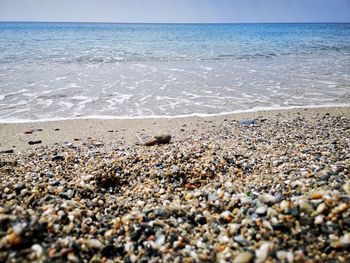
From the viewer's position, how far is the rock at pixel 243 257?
6.82 ft

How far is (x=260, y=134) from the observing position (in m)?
6.50

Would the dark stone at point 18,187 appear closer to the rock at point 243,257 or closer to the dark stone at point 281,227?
the rock at point 243,257

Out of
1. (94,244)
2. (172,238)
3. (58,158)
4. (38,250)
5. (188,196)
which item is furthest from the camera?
(58,158)

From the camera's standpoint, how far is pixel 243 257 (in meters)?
2.11

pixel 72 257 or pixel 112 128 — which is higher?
pixel 72 257

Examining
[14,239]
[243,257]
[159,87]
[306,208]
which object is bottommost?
[243,257]

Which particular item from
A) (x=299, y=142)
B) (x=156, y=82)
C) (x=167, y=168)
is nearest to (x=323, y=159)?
(x=299, y=142)

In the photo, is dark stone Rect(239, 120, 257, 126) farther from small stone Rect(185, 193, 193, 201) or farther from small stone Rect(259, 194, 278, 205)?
small stone Rect(259, 194, 278, 205)

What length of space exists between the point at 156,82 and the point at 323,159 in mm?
9997

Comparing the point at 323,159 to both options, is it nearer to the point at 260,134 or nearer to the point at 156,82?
the point at 260,134

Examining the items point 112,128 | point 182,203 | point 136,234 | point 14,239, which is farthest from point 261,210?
point 112,128

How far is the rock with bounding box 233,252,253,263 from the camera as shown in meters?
2.08

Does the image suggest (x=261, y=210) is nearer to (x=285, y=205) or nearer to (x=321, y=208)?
(x=285, y=205)

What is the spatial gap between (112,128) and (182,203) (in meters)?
4.96
